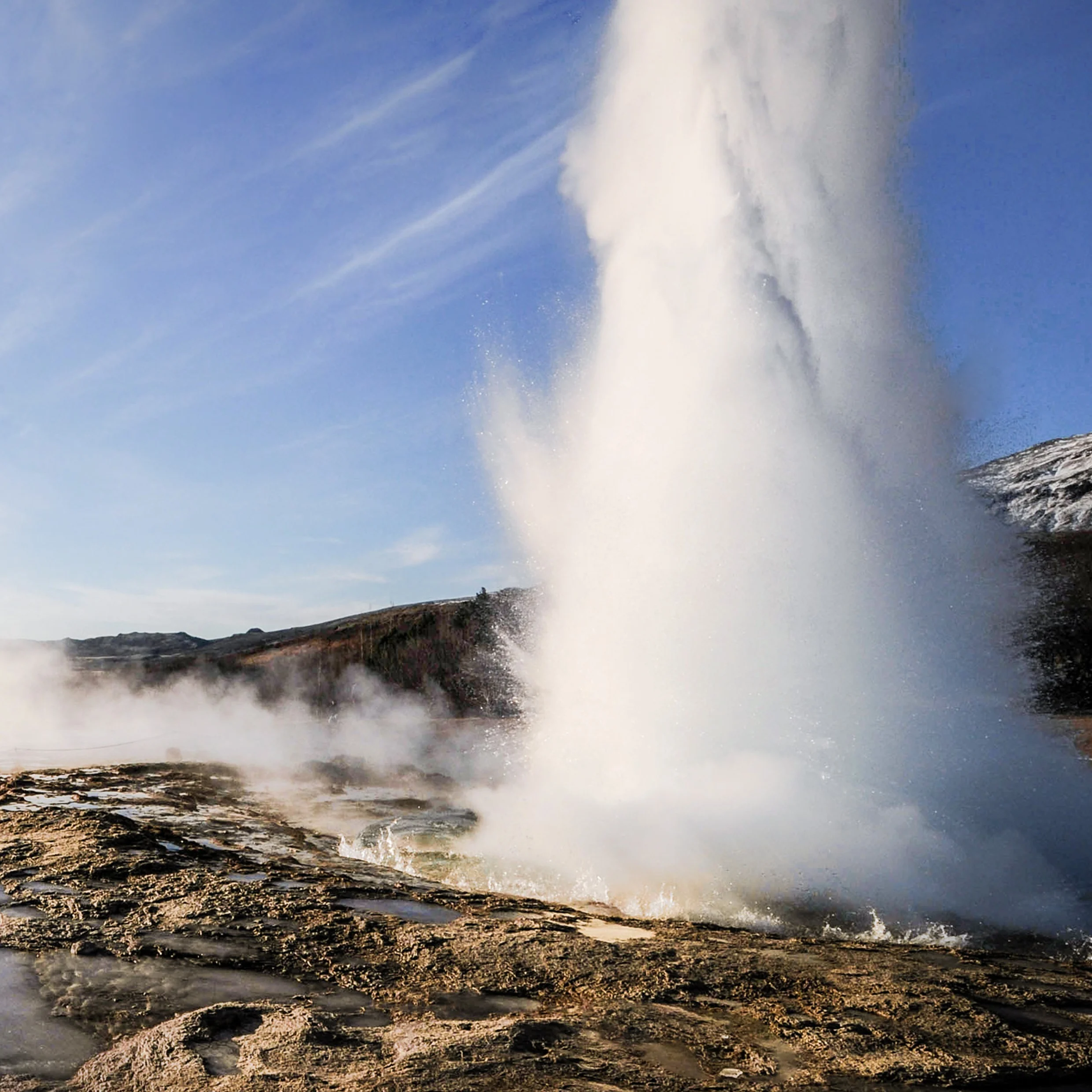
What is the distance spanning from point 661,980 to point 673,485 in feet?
21.5

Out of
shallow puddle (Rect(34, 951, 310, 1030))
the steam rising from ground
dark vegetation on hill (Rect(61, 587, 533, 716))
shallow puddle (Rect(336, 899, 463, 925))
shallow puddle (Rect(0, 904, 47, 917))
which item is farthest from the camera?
dark vegetation on hill (Rect(61, 587, 533, 716))

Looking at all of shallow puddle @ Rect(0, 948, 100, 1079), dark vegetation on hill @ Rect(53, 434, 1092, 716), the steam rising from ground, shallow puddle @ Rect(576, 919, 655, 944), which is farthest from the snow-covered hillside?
→ shallow puddle @ Rect(0, 948, 100, 1079)

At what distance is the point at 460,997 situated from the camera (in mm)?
3848

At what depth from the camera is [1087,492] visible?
33125mm

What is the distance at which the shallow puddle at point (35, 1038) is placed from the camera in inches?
117

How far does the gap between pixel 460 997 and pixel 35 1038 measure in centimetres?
173

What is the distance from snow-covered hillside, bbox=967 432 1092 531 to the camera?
3133 cm

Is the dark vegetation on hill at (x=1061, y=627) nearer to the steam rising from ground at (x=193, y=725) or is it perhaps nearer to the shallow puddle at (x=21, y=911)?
the steam rising from ground at (x=193, y=725)

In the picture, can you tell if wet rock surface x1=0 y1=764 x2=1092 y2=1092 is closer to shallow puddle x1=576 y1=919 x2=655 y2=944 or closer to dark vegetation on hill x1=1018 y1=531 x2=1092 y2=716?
shallow puddle x1=576 y1=919 x2=655 y2=944


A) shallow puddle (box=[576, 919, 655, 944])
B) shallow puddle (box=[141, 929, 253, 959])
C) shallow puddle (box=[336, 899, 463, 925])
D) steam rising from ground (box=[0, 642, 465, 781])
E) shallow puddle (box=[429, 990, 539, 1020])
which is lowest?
shallow puddle (box=[576, 919, 655, 944])

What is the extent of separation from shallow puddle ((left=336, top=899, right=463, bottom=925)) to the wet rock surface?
23mm

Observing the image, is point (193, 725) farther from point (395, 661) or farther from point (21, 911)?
→ point (21, 911)

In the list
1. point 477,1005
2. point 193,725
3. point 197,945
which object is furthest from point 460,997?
point 193,725

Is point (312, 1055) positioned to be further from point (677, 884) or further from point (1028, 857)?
point (1028, 857)
